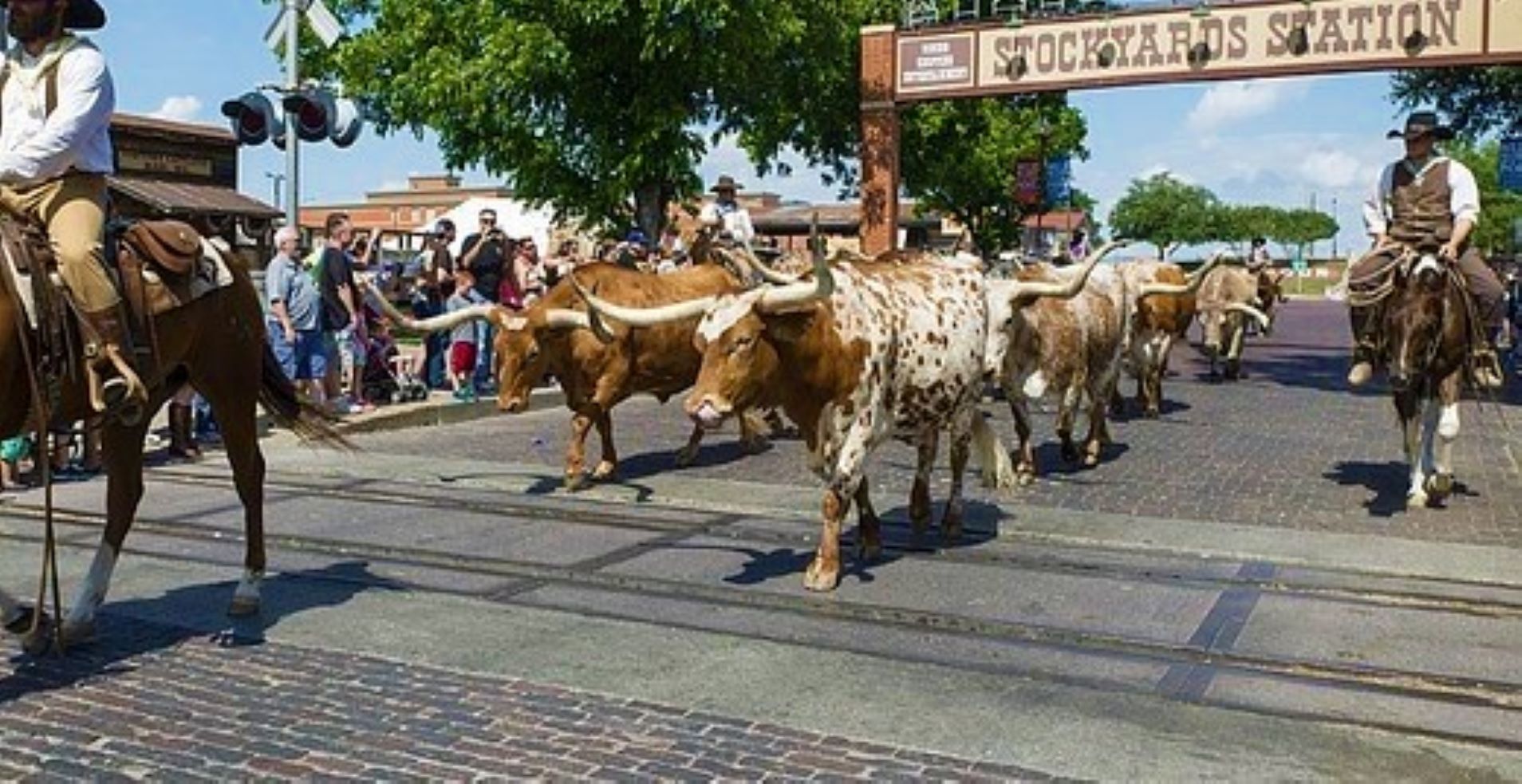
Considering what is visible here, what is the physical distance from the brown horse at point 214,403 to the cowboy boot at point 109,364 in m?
0.17

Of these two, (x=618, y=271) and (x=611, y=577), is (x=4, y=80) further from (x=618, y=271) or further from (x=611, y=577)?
(x=618, y=271)

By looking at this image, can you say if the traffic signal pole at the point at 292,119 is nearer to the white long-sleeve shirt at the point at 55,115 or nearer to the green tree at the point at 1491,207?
the white long-sleeve shirt at the point at 55,115

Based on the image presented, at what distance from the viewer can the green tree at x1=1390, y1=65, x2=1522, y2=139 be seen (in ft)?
76.9

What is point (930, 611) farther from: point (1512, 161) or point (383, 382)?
point (1512, 161)

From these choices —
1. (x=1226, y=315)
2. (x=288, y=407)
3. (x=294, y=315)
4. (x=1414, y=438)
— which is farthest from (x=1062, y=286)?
(x=1226, y=315)

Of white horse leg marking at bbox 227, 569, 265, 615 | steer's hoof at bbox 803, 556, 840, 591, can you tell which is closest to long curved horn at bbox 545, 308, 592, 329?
steer's hoof at bbox 803, 556, 840, 591

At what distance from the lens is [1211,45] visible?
66.0 ft

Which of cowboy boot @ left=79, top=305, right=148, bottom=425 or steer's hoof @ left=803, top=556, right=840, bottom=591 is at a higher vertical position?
cowboy boot @ left=79, top=305, right=148, bottom=425

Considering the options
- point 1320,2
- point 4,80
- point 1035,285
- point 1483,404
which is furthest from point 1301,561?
point 1320,2

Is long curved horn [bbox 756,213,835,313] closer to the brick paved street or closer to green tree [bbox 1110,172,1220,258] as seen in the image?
the brick paved street

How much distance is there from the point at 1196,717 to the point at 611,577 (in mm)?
3461

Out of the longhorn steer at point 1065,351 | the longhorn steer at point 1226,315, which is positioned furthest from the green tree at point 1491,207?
the longhorn steer at point 1065,351

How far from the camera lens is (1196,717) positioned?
5648 mm

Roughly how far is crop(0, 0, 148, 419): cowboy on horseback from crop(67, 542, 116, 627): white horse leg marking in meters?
0.86
